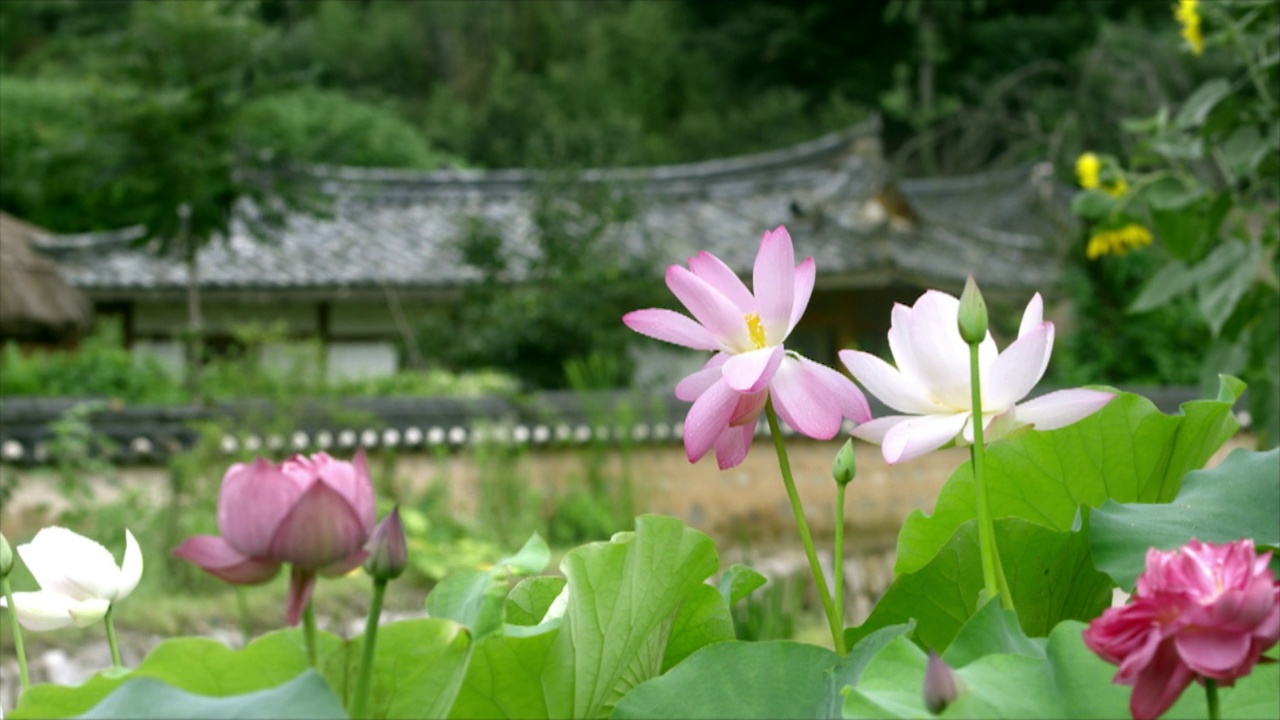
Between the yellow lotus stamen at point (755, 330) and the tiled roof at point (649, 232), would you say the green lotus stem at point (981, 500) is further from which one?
the tiled roof at point (649, 232)

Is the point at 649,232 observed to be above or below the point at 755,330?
below

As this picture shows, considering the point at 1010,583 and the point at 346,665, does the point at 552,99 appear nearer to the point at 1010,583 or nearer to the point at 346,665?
the point at 1010,583

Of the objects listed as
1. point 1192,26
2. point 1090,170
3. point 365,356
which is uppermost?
point 1192,26

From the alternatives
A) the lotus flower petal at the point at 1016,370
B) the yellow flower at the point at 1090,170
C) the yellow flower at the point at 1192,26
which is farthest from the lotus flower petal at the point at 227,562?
the yellow flower at the point at 1090,170

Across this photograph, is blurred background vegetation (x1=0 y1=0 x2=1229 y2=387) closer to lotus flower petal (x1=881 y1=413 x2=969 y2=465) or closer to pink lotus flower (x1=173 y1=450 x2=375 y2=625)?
lotus flower petal (x1=881 y1=413 x2=969 y2=465)

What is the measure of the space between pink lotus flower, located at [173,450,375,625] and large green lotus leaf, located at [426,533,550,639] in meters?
0.06

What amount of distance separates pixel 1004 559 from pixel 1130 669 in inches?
7.6

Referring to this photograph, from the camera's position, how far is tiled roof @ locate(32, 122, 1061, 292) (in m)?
8.16

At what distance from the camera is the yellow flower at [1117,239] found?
249 cm

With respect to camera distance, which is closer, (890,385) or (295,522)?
(295,522)

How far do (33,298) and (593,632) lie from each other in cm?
806

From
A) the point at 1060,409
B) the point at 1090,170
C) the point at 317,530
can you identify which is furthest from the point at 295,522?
the point at 1090,170

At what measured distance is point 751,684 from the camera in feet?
1.30

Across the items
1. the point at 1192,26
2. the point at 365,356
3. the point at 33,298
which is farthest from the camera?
the point at 365,356
